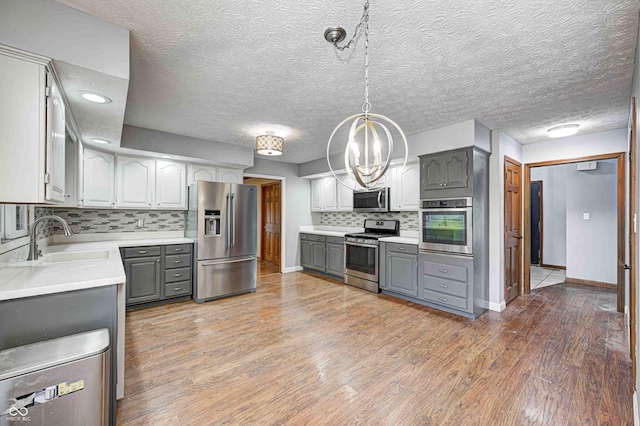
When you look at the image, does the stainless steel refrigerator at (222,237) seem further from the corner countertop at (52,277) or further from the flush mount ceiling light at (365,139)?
the flush mount ceiling light at (365,139)

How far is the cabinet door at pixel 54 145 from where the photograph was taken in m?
1.52

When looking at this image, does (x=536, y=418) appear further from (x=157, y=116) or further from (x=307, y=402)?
(x=157, y=116)

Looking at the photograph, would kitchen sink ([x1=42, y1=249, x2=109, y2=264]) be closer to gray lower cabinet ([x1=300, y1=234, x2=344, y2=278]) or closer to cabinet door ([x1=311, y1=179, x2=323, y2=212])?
gray lower cabinet ([x1=300, y1=234, x2=344, y2=278])

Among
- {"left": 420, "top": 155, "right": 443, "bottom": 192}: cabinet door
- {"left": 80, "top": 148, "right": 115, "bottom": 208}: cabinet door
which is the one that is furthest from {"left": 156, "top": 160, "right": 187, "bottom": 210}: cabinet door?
{"left": 420, "top": 155, "right": 443, "bottom": 192}: cabinet door

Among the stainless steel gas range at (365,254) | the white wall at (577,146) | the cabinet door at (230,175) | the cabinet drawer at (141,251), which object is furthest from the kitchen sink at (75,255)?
the white wall at (577,146)

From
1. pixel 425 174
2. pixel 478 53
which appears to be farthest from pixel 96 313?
pixel 425 174

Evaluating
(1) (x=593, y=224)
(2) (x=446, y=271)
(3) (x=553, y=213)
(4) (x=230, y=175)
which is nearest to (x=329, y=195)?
(4) (x=230, y=175)

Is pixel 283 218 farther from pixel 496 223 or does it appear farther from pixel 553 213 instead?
pixel 553 213

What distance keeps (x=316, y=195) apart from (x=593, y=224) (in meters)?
5.13

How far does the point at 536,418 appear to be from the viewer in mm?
1783

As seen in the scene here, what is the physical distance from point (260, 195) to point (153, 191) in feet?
12.1

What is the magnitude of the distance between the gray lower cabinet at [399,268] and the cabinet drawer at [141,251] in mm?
3297

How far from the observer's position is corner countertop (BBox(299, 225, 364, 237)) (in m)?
5.67

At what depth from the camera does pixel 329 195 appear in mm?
6004
